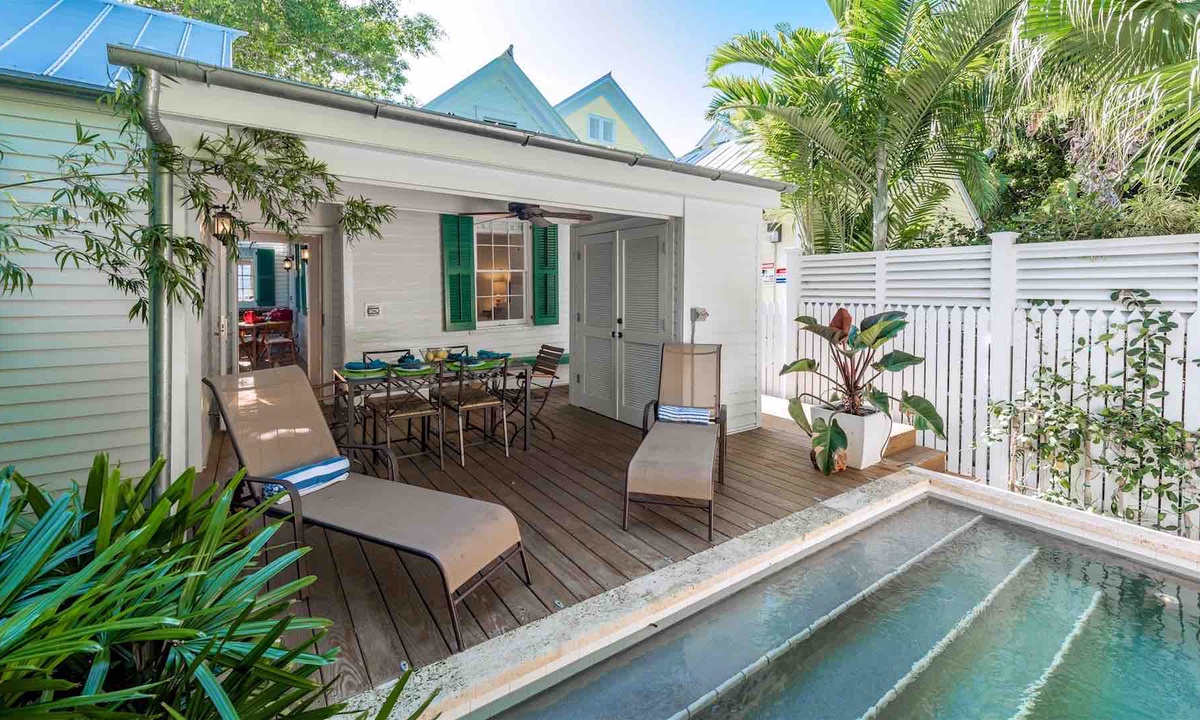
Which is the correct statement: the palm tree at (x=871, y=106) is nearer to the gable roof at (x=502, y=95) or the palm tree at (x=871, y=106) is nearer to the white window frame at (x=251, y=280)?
the gable roof at (x=502, y=95)

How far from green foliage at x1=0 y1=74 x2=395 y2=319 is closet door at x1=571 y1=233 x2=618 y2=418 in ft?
11.2

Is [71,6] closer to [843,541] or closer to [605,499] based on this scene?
[605,499]

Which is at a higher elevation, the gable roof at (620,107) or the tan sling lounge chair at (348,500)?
the gable roof at (620,107)

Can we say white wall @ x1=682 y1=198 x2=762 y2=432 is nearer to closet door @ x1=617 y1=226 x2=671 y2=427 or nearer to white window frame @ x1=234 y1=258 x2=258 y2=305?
closet door @ x1=617 y1=226 x2=671 y2=427

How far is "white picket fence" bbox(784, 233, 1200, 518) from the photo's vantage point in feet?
13.2

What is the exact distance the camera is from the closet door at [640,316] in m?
5.96

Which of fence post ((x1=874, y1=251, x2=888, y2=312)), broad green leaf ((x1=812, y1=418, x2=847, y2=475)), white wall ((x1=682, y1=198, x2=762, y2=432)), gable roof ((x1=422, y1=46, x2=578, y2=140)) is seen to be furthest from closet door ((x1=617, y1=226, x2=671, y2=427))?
gable roof ((x1=422, y1=46, x2=578, y2=140))

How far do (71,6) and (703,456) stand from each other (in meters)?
6.92

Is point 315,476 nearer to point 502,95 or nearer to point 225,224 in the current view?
point 225,224

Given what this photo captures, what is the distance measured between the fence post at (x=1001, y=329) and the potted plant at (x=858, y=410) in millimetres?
671

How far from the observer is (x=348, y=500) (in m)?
3.10

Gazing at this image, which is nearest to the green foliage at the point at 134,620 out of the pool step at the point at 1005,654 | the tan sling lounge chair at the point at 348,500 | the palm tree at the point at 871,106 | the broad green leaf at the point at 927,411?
the tan sling lounge chair at the point at 348,500

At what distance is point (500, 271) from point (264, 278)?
9.15 meters

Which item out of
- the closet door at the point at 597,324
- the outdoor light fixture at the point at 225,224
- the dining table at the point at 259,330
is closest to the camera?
the outdoor light fixture at the point at 225,224
